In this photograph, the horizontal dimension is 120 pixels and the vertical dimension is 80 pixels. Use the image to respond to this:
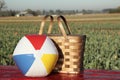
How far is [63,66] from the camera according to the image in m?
3.22

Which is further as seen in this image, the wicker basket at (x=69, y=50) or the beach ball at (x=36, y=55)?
the wicker basket at (x=69, y=50)

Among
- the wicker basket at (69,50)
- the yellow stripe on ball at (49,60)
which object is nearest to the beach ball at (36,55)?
the yellow stripe on ball at (49,60)

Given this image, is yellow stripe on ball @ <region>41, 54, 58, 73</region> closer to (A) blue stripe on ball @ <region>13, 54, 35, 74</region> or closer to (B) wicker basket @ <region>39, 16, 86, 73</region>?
(A) blue stripe on ball @ <region>13, 54, 35, 74</region>

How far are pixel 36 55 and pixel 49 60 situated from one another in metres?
0.10

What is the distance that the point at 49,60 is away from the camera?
9.58 feet

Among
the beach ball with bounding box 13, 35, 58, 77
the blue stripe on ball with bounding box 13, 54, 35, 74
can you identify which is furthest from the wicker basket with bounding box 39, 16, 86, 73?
the blue stripe on ball with bounding box 13, 54, 35, 74

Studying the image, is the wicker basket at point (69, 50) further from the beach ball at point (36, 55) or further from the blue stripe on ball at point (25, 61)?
the blue stripe on ball at point (25, 61)

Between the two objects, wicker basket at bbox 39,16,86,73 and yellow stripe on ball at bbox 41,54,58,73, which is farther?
wicker basket at bbox 39,16,86,73

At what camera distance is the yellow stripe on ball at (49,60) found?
2.89 m

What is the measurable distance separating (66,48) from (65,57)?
2.8 inches

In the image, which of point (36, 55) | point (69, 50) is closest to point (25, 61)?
point (36, 55)

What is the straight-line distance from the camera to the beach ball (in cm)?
288

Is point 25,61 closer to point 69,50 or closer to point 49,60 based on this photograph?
point 49,60

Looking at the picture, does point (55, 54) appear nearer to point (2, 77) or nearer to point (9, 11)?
point (2, 77)
